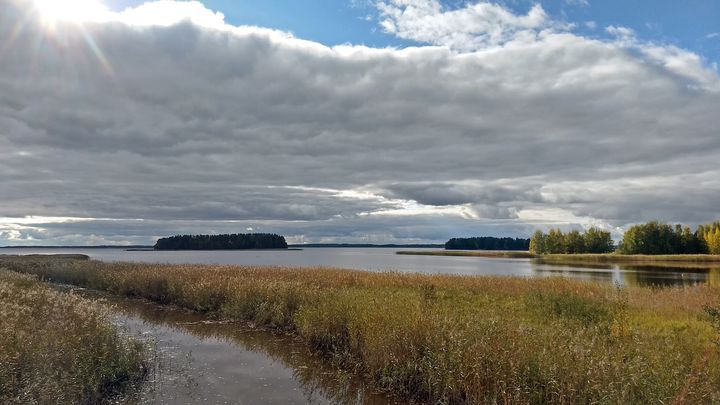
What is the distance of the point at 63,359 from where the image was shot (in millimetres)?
9844

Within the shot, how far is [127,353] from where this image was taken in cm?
1151

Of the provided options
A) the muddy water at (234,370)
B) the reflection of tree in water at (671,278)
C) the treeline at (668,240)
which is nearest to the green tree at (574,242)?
the treeline at (668,240)

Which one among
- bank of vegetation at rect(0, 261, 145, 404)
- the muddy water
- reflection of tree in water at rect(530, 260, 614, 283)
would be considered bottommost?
reflection of tree in water at rect(530, 260, 614, 283)

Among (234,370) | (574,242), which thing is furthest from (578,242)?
(234,370)

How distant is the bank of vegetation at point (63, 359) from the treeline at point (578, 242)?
423 ft

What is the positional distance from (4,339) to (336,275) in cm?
1857

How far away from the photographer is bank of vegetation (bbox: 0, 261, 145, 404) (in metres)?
8.63

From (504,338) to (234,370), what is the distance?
285 inches

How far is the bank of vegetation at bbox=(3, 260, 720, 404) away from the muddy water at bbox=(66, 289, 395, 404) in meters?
0.71

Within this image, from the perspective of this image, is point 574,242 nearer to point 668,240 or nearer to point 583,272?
point 668,240

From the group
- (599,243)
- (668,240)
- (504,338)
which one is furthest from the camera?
(599,243)

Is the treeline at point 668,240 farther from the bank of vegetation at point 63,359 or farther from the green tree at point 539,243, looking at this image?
the bank of vegetation at point 63,359

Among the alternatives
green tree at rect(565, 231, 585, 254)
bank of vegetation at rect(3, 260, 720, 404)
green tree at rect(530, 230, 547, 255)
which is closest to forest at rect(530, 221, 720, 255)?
green tree at rect(565, 231, 585, 254)

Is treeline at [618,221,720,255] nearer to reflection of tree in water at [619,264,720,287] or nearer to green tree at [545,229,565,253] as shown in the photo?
green tree at [545,229,565,253]
